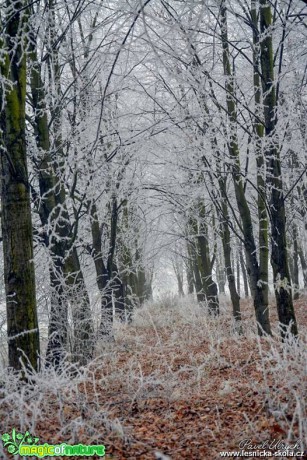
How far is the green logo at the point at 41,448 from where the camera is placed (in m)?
2.82

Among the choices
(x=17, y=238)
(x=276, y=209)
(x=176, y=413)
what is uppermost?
(x=276, y=209)

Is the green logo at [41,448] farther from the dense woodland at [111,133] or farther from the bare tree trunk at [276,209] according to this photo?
the bare tree trunk at [276,209]

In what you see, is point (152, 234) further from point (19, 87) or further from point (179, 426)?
point (179, 426)

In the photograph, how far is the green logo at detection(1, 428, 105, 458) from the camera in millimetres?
2816

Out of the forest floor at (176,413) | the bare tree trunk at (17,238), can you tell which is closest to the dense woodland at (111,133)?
the bare tree trunk at (17,238)

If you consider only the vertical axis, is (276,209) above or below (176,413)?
above

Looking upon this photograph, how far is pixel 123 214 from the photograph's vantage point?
1421 cm

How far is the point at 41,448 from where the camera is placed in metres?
2.88

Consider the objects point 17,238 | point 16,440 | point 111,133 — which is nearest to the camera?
point 16,440

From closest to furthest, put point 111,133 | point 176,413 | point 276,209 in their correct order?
point 176,413 → point 276,209 → point 111,133

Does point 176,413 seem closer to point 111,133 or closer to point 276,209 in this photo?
point 276,209

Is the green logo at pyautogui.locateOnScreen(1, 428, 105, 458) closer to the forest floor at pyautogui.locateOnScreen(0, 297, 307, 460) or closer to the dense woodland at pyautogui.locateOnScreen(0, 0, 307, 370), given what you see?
the forest floor at pyautogui.locateOnScreen(0, 297, 307, 460)

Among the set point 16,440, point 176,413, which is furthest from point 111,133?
point 16,440

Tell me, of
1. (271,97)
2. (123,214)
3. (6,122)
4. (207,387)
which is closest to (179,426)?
(207,387)
